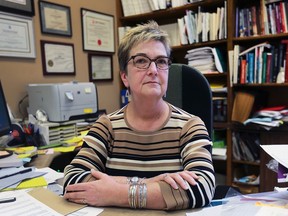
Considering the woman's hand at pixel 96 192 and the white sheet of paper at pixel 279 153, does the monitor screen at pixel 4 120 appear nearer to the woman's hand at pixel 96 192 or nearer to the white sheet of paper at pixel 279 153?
the woman's hand at pixel 96 192

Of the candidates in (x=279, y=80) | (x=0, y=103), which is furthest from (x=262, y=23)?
(x=0, y=103)

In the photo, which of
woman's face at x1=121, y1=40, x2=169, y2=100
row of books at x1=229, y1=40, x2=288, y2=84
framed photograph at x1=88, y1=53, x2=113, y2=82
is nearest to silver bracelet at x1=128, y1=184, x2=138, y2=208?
woman's face at x1=121, y1=40, x2=169, y2=100

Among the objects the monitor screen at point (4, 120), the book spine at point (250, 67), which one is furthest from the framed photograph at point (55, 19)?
the book spine at point (250, 67)

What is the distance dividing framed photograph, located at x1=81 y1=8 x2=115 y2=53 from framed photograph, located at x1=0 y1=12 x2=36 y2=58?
1.94 ft

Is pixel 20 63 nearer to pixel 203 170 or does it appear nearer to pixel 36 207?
pixel 36 207

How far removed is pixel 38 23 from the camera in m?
2.25

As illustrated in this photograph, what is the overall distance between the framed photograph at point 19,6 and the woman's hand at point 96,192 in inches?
68.1

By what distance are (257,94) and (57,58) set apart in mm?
1859

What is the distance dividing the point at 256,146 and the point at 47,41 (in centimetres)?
209

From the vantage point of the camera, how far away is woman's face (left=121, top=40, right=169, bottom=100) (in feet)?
3.49

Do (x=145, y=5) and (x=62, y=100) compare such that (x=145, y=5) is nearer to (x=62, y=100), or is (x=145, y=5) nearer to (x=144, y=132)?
(x=62, y=100)

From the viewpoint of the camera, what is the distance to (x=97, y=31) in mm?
2801

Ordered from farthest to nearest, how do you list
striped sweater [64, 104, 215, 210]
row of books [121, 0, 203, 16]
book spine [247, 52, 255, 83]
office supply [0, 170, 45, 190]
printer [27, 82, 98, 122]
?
row of books [121, 0, 203, 16], book spine [247, 52, 255, 83], printer [27, 82, 98, 122], office supply [0, 170, 45, 190], striped sweater [64, 104, 215, 210]

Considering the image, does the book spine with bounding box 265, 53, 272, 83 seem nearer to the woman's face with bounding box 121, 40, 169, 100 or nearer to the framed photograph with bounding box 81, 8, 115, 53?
the woman's face with bounding box 121, 40, 169, 100
